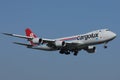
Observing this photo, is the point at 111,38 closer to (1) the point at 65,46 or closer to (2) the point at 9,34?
(1) the point at 65,46

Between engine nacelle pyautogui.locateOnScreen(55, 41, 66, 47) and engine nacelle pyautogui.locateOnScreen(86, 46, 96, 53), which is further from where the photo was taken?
engine nacelle pyautogui.locateOnScreen(86, 46, 96, 53)

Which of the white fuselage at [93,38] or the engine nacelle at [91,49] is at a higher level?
the white fuselage at [93,38]

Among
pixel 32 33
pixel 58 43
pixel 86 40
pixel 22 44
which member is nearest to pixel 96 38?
pixel 86 40

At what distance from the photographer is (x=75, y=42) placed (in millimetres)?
112312

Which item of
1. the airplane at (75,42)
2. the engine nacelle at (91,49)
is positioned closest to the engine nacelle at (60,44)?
the airplane at (75,42)

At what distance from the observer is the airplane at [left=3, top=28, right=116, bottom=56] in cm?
10950

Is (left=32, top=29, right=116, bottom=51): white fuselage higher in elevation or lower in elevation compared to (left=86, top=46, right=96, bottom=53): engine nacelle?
higher

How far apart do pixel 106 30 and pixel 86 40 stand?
5440 mm

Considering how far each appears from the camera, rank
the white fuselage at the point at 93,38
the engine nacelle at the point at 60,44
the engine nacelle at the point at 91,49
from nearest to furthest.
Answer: the white fuselage at the point at 93,38
the engine nacelle at the point at 60,44
the engine nacelle at the point at 91,49

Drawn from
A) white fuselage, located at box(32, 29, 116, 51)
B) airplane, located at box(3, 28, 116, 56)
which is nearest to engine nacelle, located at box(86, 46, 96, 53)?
airplane, located at box(3, 28, 116, 56)

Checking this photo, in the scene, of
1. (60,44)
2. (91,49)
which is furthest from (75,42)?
(91,49)

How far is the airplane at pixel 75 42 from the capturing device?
110 meters

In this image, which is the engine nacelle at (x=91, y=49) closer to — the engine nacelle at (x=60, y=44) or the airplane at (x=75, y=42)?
the airplane at (x=75, y=42)

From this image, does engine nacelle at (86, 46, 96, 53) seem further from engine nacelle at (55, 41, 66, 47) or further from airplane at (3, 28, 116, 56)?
engine nacelle at (55, 41, 66, 47)
